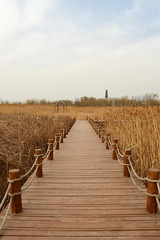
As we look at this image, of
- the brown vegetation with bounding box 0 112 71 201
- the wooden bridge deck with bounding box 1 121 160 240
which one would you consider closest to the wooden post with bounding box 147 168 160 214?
the wooden bridge deck with bounding box 1 121 160 240

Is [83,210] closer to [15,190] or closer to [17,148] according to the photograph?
[15,190]

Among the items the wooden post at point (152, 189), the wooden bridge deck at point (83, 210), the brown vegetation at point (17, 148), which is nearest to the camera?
the wooden bridge deck at point (83, 210)

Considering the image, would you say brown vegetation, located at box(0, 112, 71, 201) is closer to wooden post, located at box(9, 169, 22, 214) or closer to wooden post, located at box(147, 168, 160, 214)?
wooden post, located at box(9, 169, 22, 214)

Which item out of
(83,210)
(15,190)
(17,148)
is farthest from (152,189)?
(17,148)

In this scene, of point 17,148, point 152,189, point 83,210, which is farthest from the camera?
point 17,148

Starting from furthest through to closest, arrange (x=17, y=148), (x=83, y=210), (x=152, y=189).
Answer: (x=17, y=148), (x=83, y=210), (x=152, y=189)

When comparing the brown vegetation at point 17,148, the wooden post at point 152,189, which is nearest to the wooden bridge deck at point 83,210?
the wooden post at point 152,189

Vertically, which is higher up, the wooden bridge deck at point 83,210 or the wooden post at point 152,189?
the wooden post at point 152,189

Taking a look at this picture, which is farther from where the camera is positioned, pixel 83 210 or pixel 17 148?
pixel 17 148

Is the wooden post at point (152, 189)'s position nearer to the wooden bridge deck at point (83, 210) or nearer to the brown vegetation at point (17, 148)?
the wooden bridge deck at point (83, 210)

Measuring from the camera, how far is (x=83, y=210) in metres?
2.32

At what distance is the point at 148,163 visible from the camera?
3.52 metres

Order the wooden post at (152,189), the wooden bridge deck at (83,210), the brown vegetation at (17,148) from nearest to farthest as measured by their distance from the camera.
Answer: the wooden bridge deck at (83,210) < the wooden post at (152,189) < the brown vegetation at (17,148)

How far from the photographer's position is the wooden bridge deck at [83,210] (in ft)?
6.21
